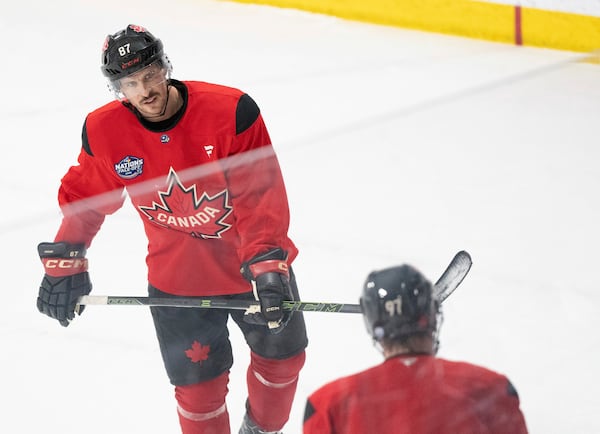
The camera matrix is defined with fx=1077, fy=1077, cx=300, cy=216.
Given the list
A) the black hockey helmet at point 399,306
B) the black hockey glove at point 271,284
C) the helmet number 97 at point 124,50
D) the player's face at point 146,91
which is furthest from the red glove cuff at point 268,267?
the black hockey helmet at point 399,306

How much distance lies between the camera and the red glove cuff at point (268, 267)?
6.71 ft

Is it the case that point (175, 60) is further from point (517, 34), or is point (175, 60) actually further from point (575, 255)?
point (575, 255)

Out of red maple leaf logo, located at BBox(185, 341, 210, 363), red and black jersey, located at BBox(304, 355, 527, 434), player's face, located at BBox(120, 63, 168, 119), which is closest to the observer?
red and black jersey, located at BBox(304, 355, 527, 434)

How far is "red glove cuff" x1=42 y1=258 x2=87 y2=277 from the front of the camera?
7.21 ft

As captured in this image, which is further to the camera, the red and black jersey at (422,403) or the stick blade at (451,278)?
the stick blade at (451,278)

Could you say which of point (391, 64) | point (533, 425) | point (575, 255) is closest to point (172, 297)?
point (533, 425)

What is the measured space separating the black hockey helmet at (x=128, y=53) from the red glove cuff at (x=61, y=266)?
0.40 m

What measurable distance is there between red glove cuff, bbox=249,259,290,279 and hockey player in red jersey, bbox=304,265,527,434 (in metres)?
0.65

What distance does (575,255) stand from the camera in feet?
9.25

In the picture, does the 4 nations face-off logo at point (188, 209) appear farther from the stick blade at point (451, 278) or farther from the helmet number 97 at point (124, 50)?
the stick blade at point (451, 278)

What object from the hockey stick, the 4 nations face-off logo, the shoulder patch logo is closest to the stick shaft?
the hockey stick

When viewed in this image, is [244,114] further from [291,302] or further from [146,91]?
[291,302]

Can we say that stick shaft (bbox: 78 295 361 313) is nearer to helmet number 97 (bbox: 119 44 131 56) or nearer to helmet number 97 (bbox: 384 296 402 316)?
helmet number 97 (bbox: 119 44 131 56)

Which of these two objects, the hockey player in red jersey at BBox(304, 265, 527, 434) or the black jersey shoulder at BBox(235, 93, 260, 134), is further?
the black jersey shoulder at BBox(235, 93, 260, 134)
